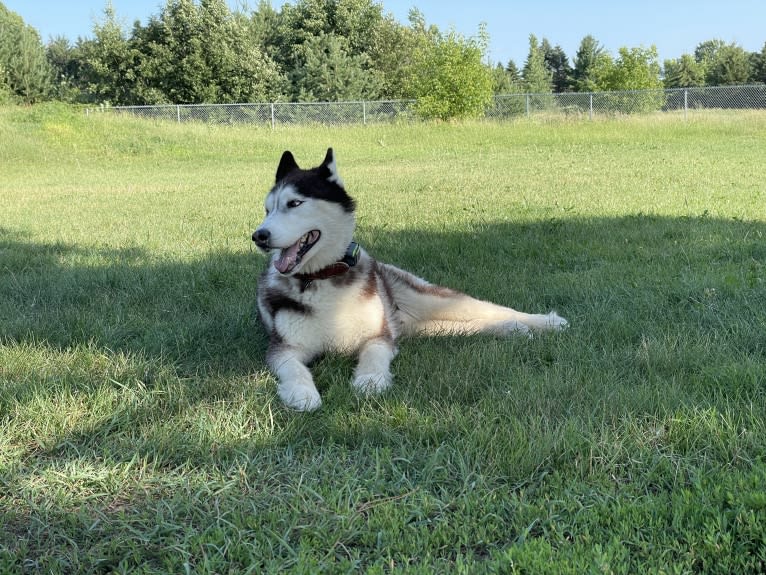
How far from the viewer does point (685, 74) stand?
83250 mm

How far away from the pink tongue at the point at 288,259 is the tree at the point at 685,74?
294ft

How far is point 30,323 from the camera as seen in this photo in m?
4.34

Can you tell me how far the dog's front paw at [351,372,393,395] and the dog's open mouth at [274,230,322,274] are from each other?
77 centimetres

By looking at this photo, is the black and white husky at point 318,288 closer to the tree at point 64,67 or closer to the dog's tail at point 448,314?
the dog's tail at point 448,314

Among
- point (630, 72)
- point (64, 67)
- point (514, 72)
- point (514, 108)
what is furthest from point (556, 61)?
point (514, 108)

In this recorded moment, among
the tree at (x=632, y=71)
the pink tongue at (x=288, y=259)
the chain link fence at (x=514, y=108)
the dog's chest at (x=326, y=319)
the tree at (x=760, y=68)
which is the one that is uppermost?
the tree at (x=760, y=68)

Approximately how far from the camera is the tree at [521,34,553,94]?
72562 millimetres

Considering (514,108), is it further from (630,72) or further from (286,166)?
(286,166)

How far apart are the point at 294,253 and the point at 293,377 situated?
773 mm

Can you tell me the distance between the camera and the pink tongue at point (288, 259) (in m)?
3.60

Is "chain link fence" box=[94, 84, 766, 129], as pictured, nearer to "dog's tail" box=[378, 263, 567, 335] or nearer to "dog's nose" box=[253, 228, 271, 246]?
"dog's tail" box=[378, 263, 567, 335]

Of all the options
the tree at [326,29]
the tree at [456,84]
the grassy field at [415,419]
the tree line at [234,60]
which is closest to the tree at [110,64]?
the tree line at [234,60]

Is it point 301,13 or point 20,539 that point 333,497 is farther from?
point 301,13

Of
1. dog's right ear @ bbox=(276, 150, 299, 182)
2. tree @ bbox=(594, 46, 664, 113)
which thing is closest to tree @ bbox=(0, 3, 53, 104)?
tree @ bbox=(594, 46, 664, 113)
